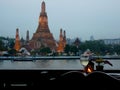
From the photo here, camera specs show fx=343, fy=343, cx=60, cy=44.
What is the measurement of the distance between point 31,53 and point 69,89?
6652cm

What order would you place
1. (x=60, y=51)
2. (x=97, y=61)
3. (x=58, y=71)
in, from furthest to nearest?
(x=60, y=51)
(x=58, y=71)
(x=97, y=61)

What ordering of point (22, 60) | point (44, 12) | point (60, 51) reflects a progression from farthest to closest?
point (44, 12)
point (60, 51)
point (22, 60)

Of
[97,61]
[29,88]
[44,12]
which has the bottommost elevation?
[29,88]

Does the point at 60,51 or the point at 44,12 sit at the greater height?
the point at 44,12

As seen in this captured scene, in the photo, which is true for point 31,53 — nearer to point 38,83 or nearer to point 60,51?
point 60,51

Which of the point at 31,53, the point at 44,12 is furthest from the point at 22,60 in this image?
the point at 44,12

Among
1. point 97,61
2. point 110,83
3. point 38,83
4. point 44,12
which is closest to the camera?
point 110,83

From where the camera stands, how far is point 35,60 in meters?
54.6

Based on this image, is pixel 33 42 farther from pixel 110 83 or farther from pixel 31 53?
pixel 110 83

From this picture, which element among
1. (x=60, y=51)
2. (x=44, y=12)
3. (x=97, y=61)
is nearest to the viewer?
(x=97, y=61)

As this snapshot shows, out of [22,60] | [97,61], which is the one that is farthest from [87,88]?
[22,60]

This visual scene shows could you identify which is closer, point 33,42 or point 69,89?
point 69,89

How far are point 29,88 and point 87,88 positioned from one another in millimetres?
507

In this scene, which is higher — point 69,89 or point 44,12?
point 44,12
